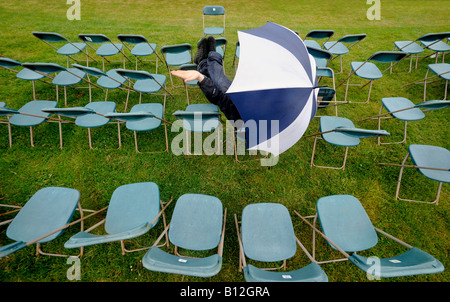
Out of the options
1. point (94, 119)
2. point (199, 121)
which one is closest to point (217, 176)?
point (199, 121)

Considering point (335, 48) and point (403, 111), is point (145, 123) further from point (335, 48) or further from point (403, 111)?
point (335, 48)

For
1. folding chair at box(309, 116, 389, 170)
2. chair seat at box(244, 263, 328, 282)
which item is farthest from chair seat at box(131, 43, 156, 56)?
chair seat at box(244, 263, 328, 282)

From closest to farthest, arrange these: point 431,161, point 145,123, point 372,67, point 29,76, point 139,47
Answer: point 431,161 < point 145,123 < point 29,76 < point 372,67 < point 139,47

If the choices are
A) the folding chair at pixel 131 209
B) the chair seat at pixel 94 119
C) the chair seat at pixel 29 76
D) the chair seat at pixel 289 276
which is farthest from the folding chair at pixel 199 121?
the chair seat at pixel 29 76

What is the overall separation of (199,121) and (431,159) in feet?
10.7

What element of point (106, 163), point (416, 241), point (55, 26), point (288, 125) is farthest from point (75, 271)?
point (55, 26)

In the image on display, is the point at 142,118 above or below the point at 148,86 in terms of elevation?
below

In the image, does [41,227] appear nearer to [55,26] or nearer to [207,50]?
[207,50]

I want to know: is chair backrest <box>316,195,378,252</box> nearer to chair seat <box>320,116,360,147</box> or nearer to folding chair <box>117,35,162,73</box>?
chair seat <box>320,116,360,147</box>

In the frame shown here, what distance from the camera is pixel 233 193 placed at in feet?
10.7

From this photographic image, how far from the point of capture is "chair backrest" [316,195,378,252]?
7.36 feet

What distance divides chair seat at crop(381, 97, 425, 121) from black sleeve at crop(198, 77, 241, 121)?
2.50 metres

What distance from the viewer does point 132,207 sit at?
2.47 meters
